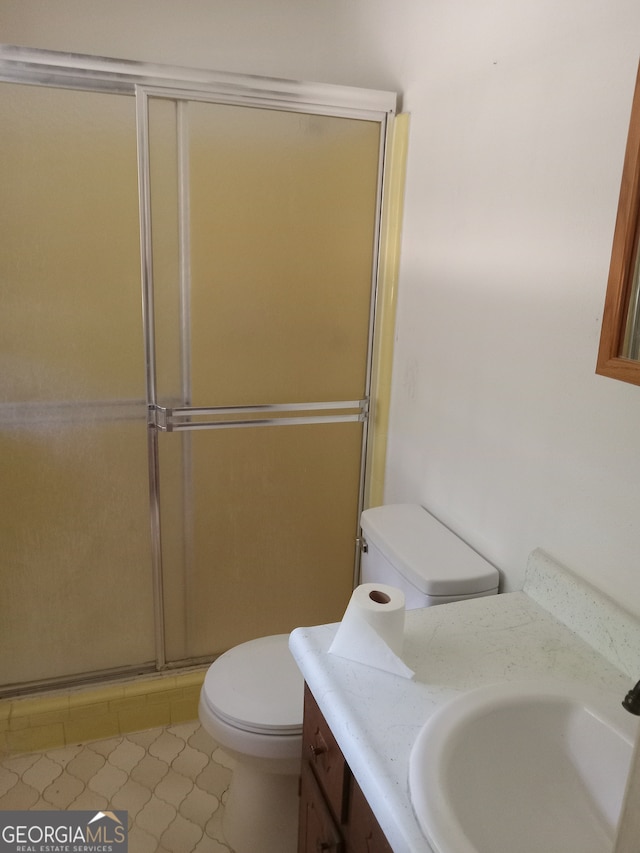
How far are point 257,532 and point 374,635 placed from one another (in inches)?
41.7

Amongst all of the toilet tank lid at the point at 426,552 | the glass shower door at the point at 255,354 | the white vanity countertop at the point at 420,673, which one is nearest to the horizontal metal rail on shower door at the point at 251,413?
the glass shower door at the point at 255,354

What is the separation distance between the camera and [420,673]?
1.13 m

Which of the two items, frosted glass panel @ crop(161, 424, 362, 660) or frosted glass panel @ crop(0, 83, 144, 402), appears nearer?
frosted glass panel @ crop(0, 83, 144, 402)

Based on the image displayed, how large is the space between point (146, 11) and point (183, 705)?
206 centimetres

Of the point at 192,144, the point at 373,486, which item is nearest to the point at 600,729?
the point at 373,486

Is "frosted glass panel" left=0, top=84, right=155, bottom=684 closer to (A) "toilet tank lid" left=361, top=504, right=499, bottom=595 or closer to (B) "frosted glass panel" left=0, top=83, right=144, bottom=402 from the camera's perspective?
(B) "frosted glass panel" left=0, top=83, right=144, bottom=402

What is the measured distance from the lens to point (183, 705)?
6.97 feet

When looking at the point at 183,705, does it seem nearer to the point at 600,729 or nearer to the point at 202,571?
the point at 202,571

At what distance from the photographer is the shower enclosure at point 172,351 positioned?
1.74 m

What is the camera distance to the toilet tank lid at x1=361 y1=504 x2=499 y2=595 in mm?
1499

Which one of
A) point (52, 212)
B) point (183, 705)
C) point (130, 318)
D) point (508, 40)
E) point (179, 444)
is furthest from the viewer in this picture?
point (183, 705)

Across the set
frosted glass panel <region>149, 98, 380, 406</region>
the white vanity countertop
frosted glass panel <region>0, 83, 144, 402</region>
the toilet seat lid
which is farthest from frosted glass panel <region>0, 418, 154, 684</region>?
the white vanity countertop

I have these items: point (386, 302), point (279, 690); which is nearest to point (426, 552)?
point (279, 690)

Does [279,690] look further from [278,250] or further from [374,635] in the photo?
[278,250]
